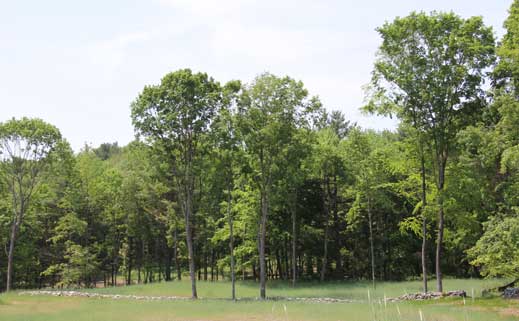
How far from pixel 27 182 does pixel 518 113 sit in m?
41.0

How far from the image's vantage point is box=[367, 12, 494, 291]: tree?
94.6 feet

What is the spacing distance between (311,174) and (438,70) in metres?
22.3

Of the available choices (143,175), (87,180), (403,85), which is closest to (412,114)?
(403,85)

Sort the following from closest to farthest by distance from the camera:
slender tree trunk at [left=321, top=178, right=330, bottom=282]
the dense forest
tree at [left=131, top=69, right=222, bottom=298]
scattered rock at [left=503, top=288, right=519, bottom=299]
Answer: scattered rock at [left=503, top=288, right=519, bottom=299], the dense forest, tree at [left=131, top=69, right=222, bottom=298], slender tree trunk at [left=321, top=178, right=330, bottom=282]

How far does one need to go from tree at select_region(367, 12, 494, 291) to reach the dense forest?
0.25 feet

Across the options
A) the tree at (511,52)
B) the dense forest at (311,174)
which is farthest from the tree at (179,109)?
the tree at (511,52)

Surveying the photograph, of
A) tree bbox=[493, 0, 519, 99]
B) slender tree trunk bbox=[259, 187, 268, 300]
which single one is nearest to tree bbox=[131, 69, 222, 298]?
slender tree trunk bbox=[259, 187, 268, 300]

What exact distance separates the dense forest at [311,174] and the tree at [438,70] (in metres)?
0.08

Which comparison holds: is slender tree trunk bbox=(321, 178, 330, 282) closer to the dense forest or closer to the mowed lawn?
the dense forest

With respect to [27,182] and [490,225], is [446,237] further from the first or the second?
[27,182]

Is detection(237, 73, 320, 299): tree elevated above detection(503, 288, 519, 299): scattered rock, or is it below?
above

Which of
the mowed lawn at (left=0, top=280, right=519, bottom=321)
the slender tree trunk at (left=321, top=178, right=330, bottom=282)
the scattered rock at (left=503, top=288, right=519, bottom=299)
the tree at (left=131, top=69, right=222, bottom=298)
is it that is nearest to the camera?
the mowed lawn at (left=0, top=280, right=519, bottom=321)

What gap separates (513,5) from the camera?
78.0ft

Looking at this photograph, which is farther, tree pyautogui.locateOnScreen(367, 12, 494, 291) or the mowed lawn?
tree pyautogui.locateOnScreen(367, 12, 494, 291)
